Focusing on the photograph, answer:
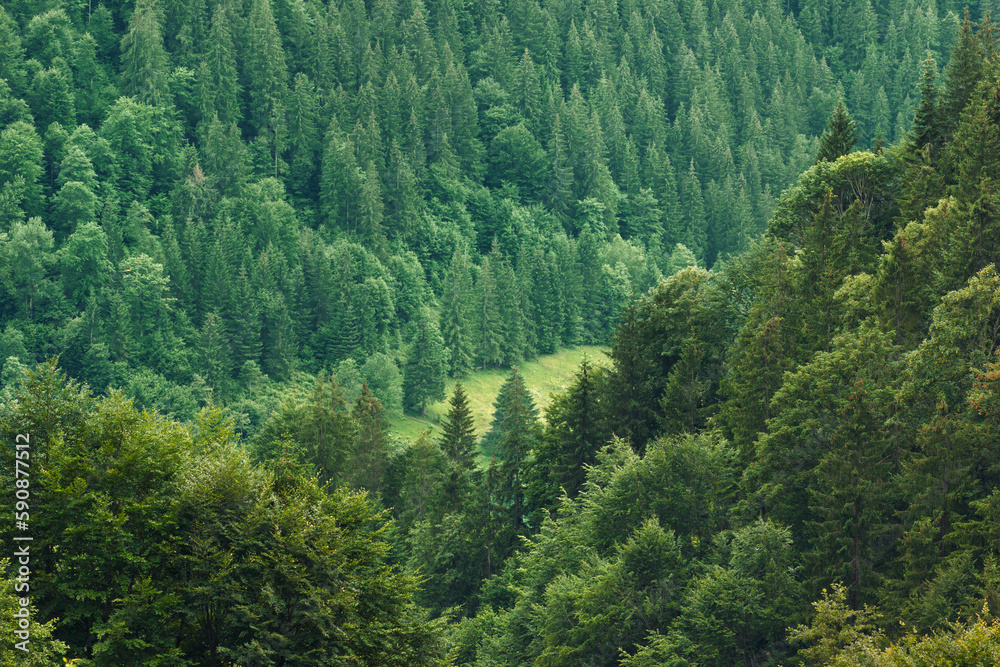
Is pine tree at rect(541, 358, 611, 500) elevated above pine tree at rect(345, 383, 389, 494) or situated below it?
above

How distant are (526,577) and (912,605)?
32.3 meters

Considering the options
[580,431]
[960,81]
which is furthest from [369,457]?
[960,81]

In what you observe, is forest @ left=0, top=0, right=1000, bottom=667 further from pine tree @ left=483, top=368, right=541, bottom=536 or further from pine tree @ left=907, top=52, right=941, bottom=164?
pine tree @ left=483, top=368, right=541, bottom=536

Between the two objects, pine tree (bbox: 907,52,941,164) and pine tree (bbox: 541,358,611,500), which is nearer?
pine tree (bbox: 907,52,941,164)

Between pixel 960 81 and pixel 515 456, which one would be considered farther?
pixel 515 456

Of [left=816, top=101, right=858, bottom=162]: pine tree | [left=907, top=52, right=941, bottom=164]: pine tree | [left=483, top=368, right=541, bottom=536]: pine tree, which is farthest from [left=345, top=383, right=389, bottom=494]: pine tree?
[left=907, top=52, right=941, bottom=164]: pine tree

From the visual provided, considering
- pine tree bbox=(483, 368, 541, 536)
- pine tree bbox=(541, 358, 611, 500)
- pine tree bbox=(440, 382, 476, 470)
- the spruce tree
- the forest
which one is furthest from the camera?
pine tree bbox=(440, 382, 476, 470)

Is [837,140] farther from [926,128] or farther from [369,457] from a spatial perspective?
[369,457]

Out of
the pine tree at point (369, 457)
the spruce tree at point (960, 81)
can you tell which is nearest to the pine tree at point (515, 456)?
the pine tree at point (369, 457)

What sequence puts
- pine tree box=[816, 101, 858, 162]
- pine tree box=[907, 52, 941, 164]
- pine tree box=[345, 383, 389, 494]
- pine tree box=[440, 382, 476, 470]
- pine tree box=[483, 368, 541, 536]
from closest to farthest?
pine tree box=[907, 52, 941, 164] < pine tree box=[483, 368, 541, 536] < pine tree box=[816, 101, 858, 162] < pine tree box=[440, 382, 476, 470] < pine tree box=[345, 383, 389, 494]

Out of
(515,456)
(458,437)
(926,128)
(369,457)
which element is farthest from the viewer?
(369,457)

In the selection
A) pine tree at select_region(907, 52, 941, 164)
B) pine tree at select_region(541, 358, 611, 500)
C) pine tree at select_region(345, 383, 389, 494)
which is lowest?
pine tree at select_region(345, 383, 389, 494)

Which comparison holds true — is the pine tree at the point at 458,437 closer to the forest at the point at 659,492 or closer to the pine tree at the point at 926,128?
the forest at the point at 659,492

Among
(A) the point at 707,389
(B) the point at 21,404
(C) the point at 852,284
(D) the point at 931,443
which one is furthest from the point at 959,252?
(B) the point at 21,404
